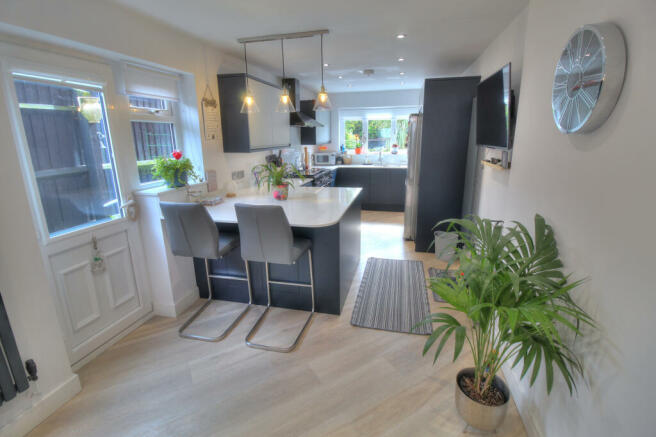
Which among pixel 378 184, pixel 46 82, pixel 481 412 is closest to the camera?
pixel 481 412

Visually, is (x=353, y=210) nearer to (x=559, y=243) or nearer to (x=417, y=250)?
(x=417, y=250)

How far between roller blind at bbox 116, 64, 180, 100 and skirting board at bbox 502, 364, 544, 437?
3.30 meters

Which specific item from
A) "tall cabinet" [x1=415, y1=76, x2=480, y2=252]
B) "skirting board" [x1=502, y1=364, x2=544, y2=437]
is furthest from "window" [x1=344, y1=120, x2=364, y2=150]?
"skirting board" [x1=502, y1=364, x2=544, y2=437]

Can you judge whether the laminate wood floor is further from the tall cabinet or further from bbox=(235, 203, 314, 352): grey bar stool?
the tall cabinet

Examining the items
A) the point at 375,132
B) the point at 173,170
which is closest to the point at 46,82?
the point at 173,170

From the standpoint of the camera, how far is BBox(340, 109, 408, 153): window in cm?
657

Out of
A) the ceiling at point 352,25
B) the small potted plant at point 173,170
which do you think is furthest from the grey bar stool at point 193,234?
the ceiling at point 352,25

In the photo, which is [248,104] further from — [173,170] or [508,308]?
[508,308]

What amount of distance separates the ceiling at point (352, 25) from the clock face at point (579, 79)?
118 cm

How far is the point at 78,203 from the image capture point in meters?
2.14

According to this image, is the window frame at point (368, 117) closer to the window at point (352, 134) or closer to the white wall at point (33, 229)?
the window at point (352, 134)

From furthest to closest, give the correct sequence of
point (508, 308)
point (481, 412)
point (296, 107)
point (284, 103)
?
point (296, 107) < point (284, 103) < point (481, 412) < point (508, 308)

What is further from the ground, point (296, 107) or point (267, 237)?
point (296, 107)

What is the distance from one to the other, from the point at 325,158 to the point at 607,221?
5613 mm
